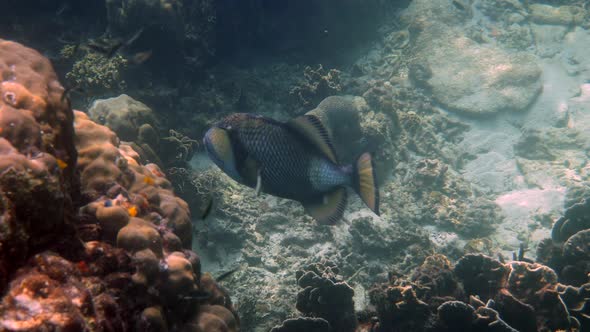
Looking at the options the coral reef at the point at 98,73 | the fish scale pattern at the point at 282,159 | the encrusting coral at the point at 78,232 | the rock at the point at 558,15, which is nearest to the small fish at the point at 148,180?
the encrusting coral at the point at 78,232

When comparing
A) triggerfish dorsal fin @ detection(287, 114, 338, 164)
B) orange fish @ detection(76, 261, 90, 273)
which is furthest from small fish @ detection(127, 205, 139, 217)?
triggerfish dorsal fin @ detection(287, 114, 338, 164)

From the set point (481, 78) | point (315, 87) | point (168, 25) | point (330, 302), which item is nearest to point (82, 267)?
point (330, 302)

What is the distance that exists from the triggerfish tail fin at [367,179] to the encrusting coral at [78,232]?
1.43 m

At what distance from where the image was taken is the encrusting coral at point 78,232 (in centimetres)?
147

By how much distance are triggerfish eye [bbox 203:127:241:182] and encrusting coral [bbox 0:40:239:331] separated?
78 centimetres

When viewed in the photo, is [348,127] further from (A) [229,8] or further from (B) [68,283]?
(B) [68,283]

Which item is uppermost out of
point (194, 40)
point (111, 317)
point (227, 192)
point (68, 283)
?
point (68, 283)

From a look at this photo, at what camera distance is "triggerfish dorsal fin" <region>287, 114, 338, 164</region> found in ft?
8.15

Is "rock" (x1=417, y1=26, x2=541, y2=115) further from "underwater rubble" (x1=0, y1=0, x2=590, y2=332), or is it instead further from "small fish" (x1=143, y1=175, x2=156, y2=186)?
"small fish" (x1=143, y1=175, x2=156, y2=186)

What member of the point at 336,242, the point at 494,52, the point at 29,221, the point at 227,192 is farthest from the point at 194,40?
the point at 494,52

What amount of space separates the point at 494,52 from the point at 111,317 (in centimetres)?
1210

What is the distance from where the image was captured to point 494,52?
1060 centimetres

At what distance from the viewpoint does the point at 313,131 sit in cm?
251

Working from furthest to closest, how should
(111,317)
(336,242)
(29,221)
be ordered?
(336,242)
(111,317)
(29,221)
